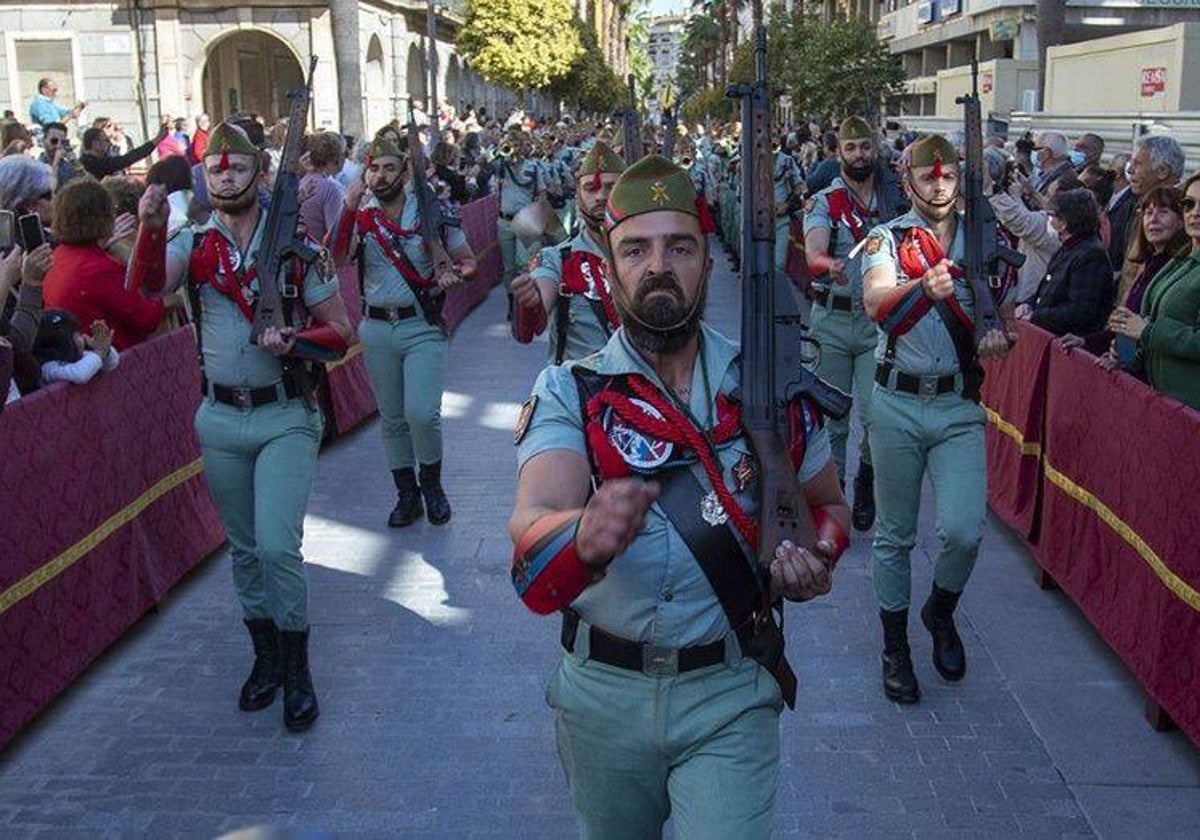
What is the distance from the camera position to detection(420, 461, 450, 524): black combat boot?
807cm

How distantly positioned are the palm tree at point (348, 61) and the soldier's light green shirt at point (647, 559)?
1964 centimetres

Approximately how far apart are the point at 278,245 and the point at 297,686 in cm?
178

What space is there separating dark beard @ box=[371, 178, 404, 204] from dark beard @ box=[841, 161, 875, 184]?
2.59 meters

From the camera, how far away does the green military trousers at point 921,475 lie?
17.5 ft

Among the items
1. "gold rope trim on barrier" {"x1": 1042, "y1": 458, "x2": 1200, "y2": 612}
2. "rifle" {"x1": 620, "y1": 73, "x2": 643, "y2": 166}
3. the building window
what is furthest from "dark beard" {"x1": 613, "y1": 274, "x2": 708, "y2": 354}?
the building window

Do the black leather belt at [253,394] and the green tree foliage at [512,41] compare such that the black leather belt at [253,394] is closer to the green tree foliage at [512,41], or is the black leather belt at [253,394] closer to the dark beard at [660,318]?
the dark beard at [660,318]

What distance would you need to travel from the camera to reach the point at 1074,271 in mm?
7441

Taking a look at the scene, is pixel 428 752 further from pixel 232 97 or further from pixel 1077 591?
pixel 232 97

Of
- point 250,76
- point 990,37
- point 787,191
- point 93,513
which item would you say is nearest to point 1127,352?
point 93,513

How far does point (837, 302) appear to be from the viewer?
7.46 metres

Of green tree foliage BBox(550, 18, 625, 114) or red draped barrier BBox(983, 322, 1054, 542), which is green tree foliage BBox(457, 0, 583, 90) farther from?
red draped barrier BBox(983, 322, 1054, 542)

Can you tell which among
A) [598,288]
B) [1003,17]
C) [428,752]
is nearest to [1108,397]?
[598,288]

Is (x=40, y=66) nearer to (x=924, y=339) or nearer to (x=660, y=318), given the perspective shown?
(x=924, y=339)

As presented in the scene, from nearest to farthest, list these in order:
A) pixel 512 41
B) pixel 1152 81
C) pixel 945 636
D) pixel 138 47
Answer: pixel 945 636 < pixel 1152 81 < pixel 138 47 < pixel 512 41
